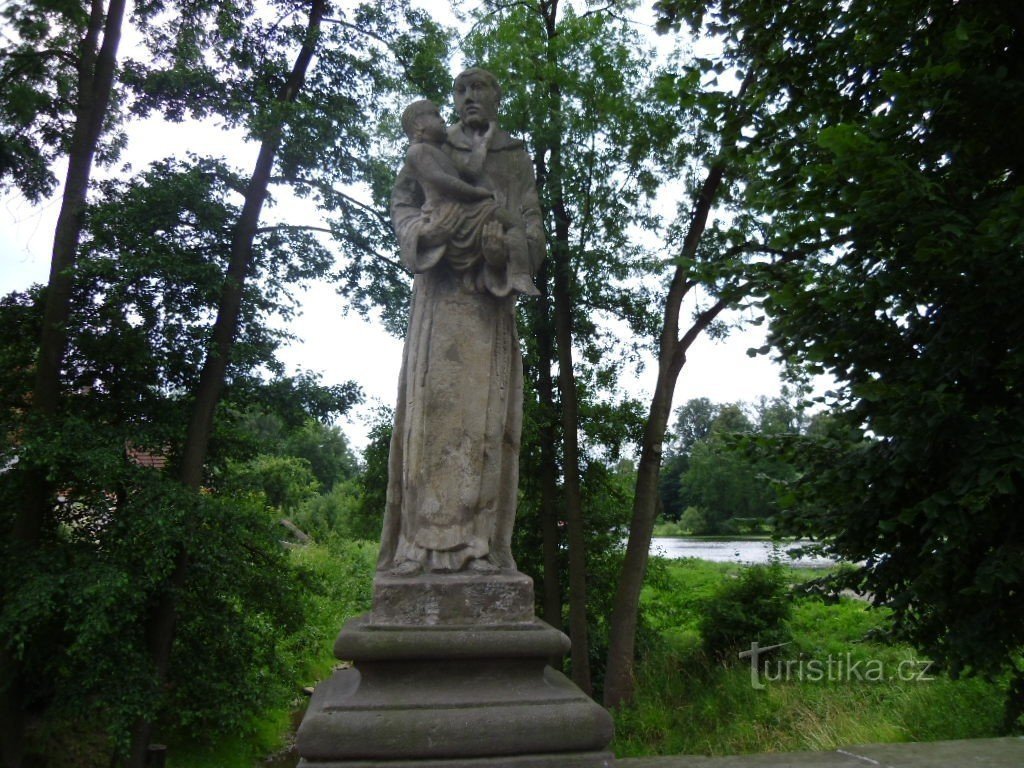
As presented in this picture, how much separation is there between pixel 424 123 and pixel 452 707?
2.84 m

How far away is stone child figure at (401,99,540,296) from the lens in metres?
3.93

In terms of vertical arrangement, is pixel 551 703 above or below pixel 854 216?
below

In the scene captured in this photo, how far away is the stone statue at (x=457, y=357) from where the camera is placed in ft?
12.2

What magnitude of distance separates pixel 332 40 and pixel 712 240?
6.04 meters

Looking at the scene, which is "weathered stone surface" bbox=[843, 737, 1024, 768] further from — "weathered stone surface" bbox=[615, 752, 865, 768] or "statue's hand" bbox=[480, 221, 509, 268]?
"statue's hand" bbox=[480, 221, 509, 268]

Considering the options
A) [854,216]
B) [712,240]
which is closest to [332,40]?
[712,240]

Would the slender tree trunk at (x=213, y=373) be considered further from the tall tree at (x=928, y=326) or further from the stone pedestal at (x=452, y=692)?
the tall tree at (x=928, y=326)

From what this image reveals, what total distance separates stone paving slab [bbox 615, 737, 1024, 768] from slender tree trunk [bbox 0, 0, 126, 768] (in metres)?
7.26

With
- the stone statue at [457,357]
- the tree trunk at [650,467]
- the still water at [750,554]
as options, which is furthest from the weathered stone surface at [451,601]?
the tree trunk at [650,467]

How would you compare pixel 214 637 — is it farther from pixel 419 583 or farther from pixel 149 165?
pixel 419 583

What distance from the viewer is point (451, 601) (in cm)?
340

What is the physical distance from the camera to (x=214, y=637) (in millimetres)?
9156

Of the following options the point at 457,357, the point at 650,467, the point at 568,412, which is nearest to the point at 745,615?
the point at 650,467

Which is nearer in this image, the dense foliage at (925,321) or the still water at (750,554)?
the dense foliage at (925,321)
